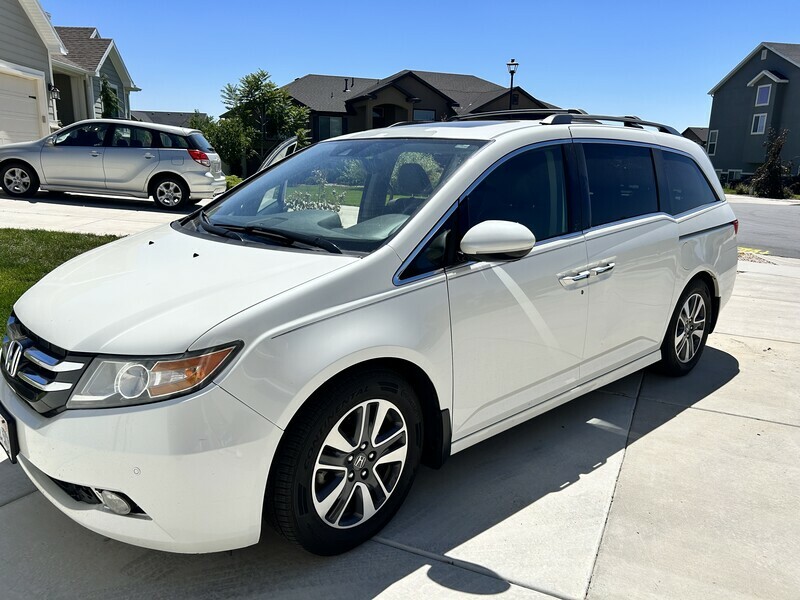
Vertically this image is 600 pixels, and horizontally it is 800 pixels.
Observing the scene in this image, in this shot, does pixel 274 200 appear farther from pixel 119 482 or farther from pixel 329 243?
pixel 119 482

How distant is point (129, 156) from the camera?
41.6 ft

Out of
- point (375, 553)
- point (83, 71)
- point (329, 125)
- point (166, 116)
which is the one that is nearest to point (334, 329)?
point (375, 553)

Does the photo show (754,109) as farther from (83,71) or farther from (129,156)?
(129,156)

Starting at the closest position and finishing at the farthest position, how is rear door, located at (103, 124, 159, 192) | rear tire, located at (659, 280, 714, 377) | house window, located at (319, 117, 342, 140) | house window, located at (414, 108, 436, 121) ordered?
rear tire, located at (659, 280, 714, 377), rear door, located at (103, 124, 159, 192), house window, located at (414, 108, 436, 121), house window, located at (319, 117, 342, 140)

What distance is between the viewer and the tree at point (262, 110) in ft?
116

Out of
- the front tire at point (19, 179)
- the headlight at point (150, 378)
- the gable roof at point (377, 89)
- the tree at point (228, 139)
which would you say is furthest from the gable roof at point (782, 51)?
the headlight at point (150, 378)

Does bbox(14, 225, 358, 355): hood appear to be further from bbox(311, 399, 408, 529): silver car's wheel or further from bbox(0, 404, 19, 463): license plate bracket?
bbox(311, 399, 408, 529): silver car's wheel

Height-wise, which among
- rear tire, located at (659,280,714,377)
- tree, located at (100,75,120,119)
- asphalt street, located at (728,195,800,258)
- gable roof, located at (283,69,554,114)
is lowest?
asphalt street, located at (728,195,800,258)

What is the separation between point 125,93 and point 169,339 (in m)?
31.9

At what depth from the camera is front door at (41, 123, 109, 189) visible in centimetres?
1248

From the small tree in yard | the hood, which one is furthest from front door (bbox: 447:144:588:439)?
the small tree in yard

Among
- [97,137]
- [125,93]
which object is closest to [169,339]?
[97,137]

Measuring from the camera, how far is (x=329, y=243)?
9.32ft

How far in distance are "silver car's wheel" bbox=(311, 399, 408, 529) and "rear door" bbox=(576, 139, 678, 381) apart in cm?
142
